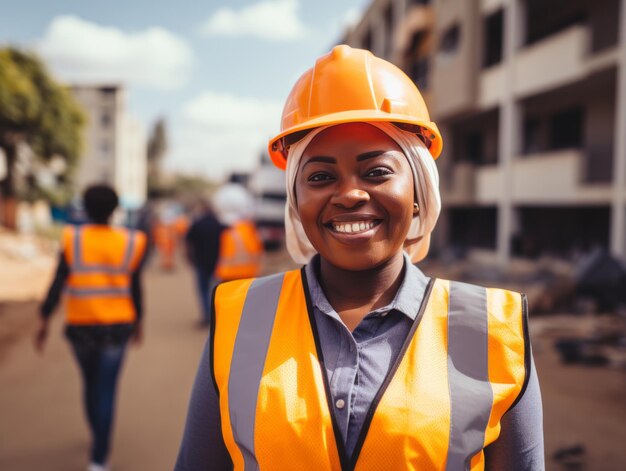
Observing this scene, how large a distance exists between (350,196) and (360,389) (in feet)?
1.64

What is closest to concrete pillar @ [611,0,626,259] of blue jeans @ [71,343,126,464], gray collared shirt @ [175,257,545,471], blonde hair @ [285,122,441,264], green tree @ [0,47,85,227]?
blue jeans @ [71,343,126,464]

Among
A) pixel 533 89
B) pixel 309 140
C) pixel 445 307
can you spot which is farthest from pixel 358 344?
pixel 533 89

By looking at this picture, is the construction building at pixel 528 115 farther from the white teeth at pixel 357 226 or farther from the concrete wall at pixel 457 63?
the white teeth at pixel 357 226

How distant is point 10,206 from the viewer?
24.7m

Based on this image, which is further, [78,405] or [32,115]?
[32,115]

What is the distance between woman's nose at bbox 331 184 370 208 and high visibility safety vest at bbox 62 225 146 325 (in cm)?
292

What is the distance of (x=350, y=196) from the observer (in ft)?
4.84

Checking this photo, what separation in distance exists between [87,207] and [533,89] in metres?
12.6

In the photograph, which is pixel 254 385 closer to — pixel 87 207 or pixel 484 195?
pixel 87 207

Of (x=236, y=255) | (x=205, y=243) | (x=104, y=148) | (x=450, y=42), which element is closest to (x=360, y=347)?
(x=236, y=255)

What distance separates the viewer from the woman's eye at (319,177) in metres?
1.54

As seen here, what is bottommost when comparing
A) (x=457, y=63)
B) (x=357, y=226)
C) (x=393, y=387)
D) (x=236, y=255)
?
(x=236, y=255)

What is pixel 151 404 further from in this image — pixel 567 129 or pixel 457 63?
pixel 457 63

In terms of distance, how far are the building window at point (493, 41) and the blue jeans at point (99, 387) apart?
15.6 metres
